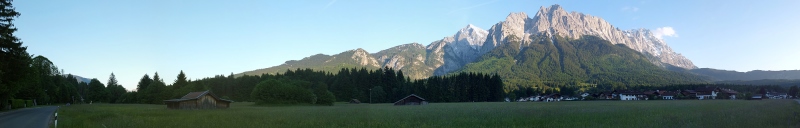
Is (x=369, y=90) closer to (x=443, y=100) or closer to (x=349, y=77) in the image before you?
(x=349, y=77)

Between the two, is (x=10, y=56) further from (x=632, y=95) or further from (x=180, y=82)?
(x=632, y=95)

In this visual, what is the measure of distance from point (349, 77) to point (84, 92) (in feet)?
286

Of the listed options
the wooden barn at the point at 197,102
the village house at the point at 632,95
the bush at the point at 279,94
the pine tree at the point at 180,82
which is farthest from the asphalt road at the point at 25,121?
the village house at the point at 632,95

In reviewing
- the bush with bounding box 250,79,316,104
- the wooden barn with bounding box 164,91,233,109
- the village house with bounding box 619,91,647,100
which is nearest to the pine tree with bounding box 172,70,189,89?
the bush with bounding box 250,79,316,104

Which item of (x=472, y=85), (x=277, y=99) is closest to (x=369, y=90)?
(x=472, y=85)

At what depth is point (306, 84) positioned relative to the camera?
111125mm

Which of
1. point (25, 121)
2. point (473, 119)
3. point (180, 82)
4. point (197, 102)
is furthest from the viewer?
point (180, 82)

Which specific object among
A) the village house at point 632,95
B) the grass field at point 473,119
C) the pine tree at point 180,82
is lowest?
the village house at point 632,95

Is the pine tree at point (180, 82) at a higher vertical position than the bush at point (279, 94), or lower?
higher

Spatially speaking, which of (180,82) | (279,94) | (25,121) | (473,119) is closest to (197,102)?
(279,94)

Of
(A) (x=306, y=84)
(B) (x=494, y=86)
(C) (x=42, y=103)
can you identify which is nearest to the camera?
(C) (x=42, y=103)

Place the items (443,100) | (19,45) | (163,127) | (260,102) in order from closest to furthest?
(163,127) < (19,45) < (260,102) < (443,100)

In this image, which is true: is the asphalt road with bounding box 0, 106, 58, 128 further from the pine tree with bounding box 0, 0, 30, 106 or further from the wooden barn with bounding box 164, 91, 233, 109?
the wooden barn with bounding box 164, 91, 233, 109

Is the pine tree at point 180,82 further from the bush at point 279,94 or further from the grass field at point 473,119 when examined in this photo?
the grass field at point 473,119
